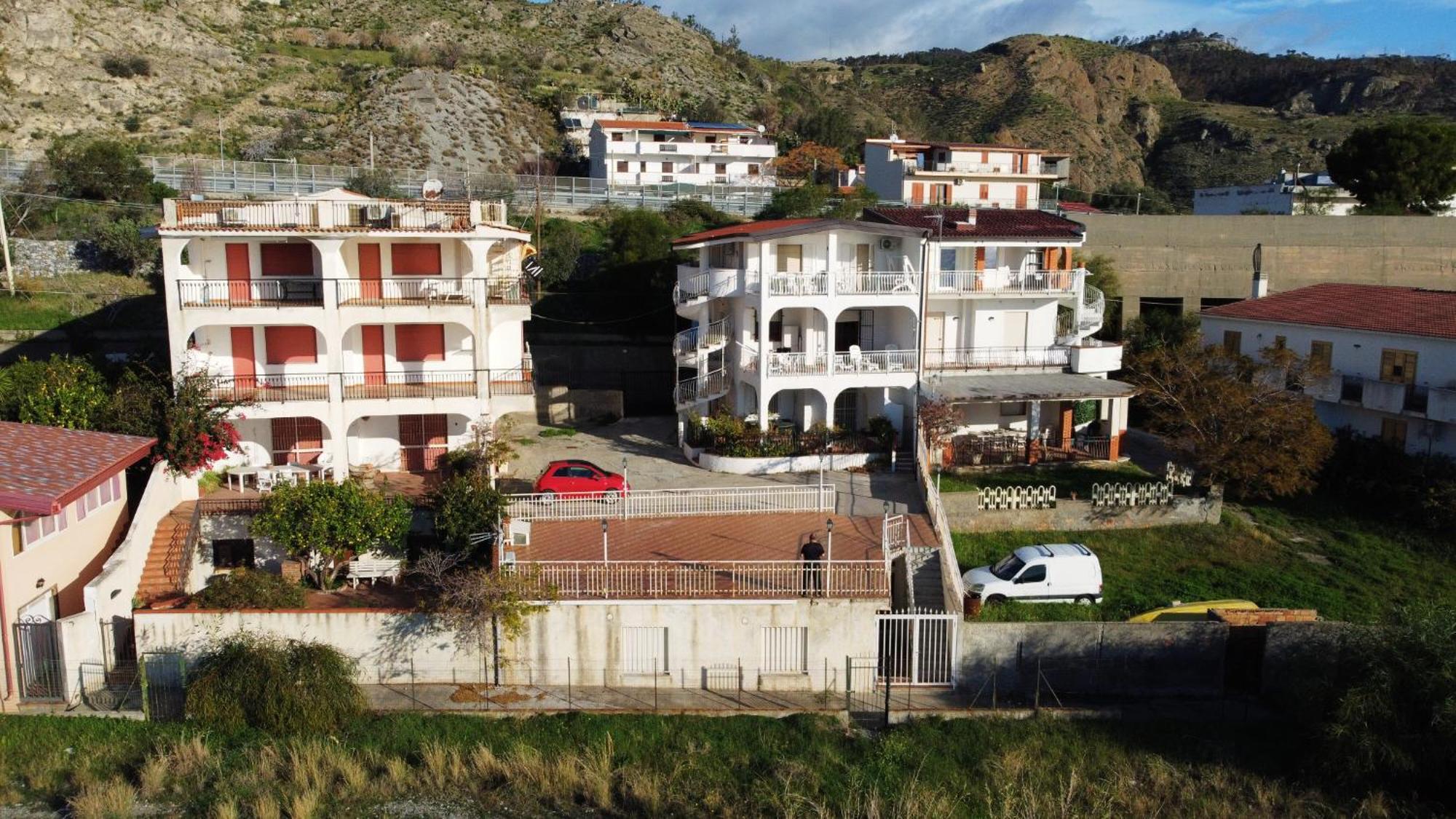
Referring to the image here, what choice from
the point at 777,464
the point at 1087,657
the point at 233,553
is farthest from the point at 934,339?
the point at 233,553

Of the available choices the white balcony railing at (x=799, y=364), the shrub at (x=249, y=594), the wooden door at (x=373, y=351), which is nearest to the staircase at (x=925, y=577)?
the white balcony railing at (x=799, y=364)

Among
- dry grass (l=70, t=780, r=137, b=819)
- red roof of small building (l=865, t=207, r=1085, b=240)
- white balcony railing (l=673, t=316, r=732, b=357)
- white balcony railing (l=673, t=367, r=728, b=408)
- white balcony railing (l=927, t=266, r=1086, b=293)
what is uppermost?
red roof of small building (l=865, t=207, r=1085, b=240)

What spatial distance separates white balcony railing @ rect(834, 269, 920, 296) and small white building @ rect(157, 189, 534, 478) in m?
9.07

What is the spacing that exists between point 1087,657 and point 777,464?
10.8 metres

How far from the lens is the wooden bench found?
21.8 m

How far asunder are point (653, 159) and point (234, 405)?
4792cm

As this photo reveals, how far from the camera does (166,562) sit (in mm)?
21266

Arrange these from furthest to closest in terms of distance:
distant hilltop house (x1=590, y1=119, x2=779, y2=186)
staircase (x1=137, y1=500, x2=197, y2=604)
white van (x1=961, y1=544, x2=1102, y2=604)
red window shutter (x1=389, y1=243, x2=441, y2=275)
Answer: distant hilltop house (x1=590, y1=119, x2=779, y2=186) < red window shutter (x1=389, y1=243, x2=441, y2=275) < white van (x1=961, y1=544, x2=1102, y2=604) < staircase (x1=137, y1=500, x2=197, y2=604)

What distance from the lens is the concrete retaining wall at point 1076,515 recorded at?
24.8m

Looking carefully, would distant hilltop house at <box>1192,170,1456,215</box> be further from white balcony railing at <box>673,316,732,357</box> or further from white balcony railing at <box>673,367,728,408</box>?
white balcony railing at <box>673,367,728,408</box>

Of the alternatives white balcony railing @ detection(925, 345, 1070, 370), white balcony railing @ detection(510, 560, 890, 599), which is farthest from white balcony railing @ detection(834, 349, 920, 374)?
white balcony railing @ detection(510, 560, 890, 599)

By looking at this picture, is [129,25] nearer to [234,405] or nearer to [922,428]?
[234,405]

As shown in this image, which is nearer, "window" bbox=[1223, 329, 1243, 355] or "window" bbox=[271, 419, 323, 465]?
"window" bbox=[271, 419, 323, 465]

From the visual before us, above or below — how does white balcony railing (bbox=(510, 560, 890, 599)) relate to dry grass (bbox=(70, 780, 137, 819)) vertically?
above
